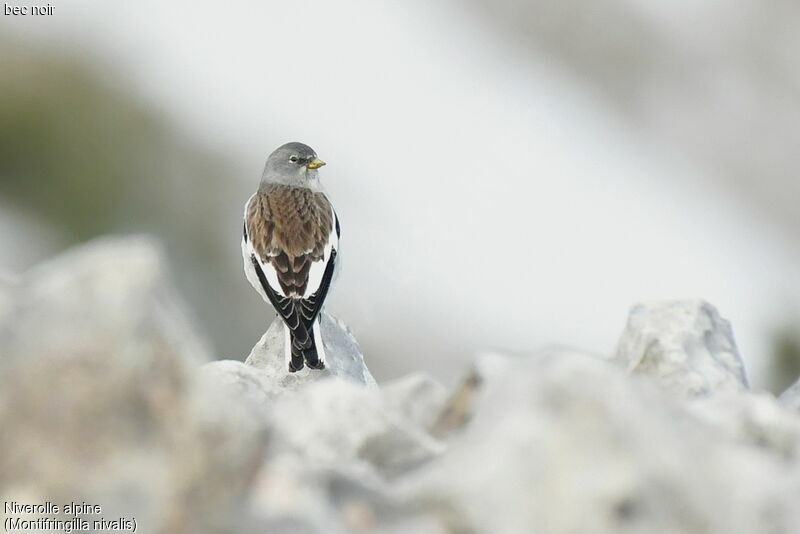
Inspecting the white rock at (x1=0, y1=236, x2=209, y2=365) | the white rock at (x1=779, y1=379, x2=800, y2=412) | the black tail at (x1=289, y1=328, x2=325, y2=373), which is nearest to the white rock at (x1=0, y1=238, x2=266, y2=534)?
the white rock at (x1=0, y1=236, x2=209, y2=365)

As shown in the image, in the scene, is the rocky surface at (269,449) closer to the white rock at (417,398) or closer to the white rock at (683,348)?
the white rock at (417,398)

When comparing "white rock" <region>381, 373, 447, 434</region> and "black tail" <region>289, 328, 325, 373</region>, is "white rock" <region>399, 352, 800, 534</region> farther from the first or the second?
"black tail" <region>289, 328, 325, 373</region>

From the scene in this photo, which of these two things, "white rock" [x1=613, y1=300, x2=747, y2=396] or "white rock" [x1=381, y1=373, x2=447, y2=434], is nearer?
"white rock" [x1=381, y1=373, x2=447, y2=434]

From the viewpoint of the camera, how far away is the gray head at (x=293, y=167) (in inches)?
552

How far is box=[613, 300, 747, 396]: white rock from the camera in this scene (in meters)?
7.50

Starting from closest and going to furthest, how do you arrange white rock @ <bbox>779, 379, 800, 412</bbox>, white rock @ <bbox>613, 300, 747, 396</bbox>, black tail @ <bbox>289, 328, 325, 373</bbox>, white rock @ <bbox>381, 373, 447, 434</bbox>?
1. white rock @ <bbox>381, 373, 447, 434</bbox>
2. white rock @ <bbox>613, 300, 747, 396</bbox>
3. white rock @ <bbox>779, 379, 800, 412</bbox>
4. black tail @ <bbox>289, 328, 325, 373</bbox>

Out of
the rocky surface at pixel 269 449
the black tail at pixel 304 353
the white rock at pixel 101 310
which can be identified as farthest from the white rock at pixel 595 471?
the black tail at pixel 304 353

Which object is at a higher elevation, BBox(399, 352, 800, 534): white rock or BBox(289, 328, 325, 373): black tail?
BBox(399, 352, 800, 534): white rock

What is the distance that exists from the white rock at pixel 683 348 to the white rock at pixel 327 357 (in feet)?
8.54

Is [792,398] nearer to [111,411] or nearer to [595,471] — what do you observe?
[595,471]

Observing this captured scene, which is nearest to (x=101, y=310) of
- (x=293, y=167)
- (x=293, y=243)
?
(x=293, y=243)

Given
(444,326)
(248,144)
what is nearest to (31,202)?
(248,144)

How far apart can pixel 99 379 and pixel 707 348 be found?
3598 mm

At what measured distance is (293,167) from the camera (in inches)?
555
